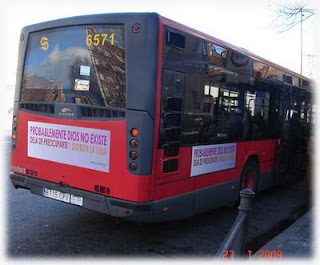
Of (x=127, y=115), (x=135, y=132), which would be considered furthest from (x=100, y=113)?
(x=135, y=132)

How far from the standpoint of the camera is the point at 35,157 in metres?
5.71

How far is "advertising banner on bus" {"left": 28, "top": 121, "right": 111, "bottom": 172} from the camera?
4.97m

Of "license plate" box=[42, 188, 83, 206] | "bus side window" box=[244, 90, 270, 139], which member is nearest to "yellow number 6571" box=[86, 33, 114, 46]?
"license plate" box=[42, 188, 83, 206]

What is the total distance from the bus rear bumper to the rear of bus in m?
0.01

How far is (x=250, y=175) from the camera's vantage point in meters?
7.58

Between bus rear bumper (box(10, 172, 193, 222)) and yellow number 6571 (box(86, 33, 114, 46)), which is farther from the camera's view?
yellow number 6571 (box(86, 33, 114, 46))

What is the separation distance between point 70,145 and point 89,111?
1.85 feet

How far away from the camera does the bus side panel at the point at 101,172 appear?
4.71 metres

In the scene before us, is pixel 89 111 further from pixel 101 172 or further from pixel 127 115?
pixel 101 172

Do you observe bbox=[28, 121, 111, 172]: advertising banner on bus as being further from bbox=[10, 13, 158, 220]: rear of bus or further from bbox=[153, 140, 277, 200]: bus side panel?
bbox=[153, 140, 277, 200]: bus side panel

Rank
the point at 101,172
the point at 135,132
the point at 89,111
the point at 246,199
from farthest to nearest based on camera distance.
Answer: the point at 89,111 → the point at 101,172 → the point at 135,132 → the point at 246,199

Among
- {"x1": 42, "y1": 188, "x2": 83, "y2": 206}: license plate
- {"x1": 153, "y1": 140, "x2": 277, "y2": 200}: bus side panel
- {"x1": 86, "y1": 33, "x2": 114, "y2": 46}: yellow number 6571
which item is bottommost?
{"x1": 42, "y1": 188, "x2": 83, "y2": 206}: license plate

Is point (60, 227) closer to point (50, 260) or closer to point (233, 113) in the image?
point (50, 260)

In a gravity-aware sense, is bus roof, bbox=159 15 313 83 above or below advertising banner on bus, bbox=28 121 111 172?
above
